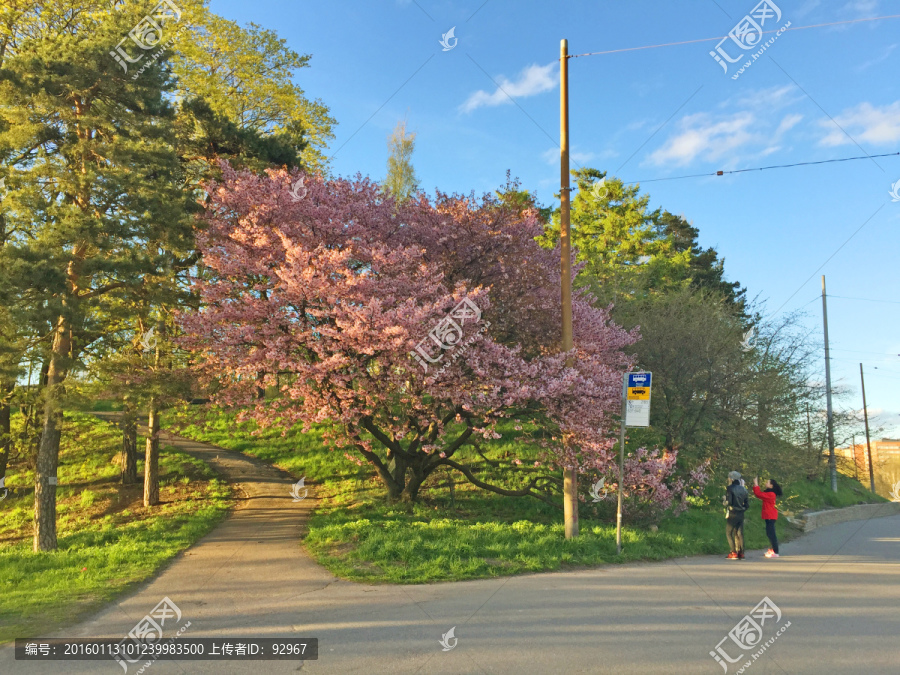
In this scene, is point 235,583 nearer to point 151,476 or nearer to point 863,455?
point 151,476

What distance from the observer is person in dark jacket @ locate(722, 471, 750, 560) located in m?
10.6

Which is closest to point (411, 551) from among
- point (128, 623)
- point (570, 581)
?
point (570, 581)

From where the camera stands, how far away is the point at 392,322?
1023 centimetres

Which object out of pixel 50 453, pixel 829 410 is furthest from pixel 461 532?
pixel 829 410

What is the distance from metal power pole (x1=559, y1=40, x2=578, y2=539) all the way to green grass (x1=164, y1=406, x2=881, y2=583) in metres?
0.58

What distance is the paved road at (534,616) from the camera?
5.14m

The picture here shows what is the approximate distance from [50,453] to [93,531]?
88.5 inches

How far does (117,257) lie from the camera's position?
1112cm

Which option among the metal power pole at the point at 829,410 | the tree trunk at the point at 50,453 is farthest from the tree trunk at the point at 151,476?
the metal power pole at the point at 829,410

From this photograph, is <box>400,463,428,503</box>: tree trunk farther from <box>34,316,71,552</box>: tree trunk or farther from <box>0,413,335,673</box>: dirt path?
<box>34,316,71,552</box>: tree trunk

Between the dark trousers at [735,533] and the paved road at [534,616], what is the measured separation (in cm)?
38

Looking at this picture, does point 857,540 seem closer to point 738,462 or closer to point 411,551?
point 738,462

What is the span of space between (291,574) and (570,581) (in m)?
4.26

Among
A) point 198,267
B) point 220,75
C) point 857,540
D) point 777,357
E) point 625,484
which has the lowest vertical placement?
point 857,540
